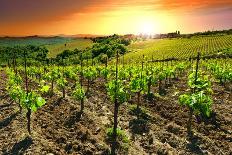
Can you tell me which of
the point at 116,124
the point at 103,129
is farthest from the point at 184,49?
the point at 116,124

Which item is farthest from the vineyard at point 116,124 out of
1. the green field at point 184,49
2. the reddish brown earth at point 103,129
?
the green field at point 184,49

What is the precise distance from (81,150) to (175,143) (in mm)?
4673

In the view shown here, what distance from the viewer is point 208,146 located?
58.9 ft

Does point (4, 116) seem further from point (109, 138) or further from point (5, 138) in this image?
point (109, 138)

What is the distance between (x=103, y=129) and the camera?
19156mm

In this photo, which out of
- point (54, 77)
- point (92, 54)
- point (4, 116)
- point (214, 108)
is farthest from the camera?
point (92, 54)

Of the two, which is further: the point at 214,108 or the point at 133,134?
the point at 214,108

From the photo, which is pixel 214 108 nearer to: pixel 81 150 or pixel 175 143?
pixel 175 143

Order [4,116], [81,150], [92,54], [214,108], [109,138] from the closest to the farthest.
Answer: [81,150] → [109,138] → [4,116] → [214,108] → [92,54]

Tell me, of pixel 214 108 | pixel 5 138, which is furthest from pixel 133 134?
pixel 214 108

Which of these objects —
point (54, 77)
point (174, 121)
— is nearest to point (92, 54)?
point (54, 77)

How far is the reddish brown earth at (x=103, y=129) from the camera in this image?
16.5 meters

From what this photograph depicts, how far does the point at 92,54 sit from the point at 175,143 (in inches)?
5215

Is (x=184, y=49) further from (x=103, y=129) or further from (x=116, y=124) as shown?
(x=116, y=124)
